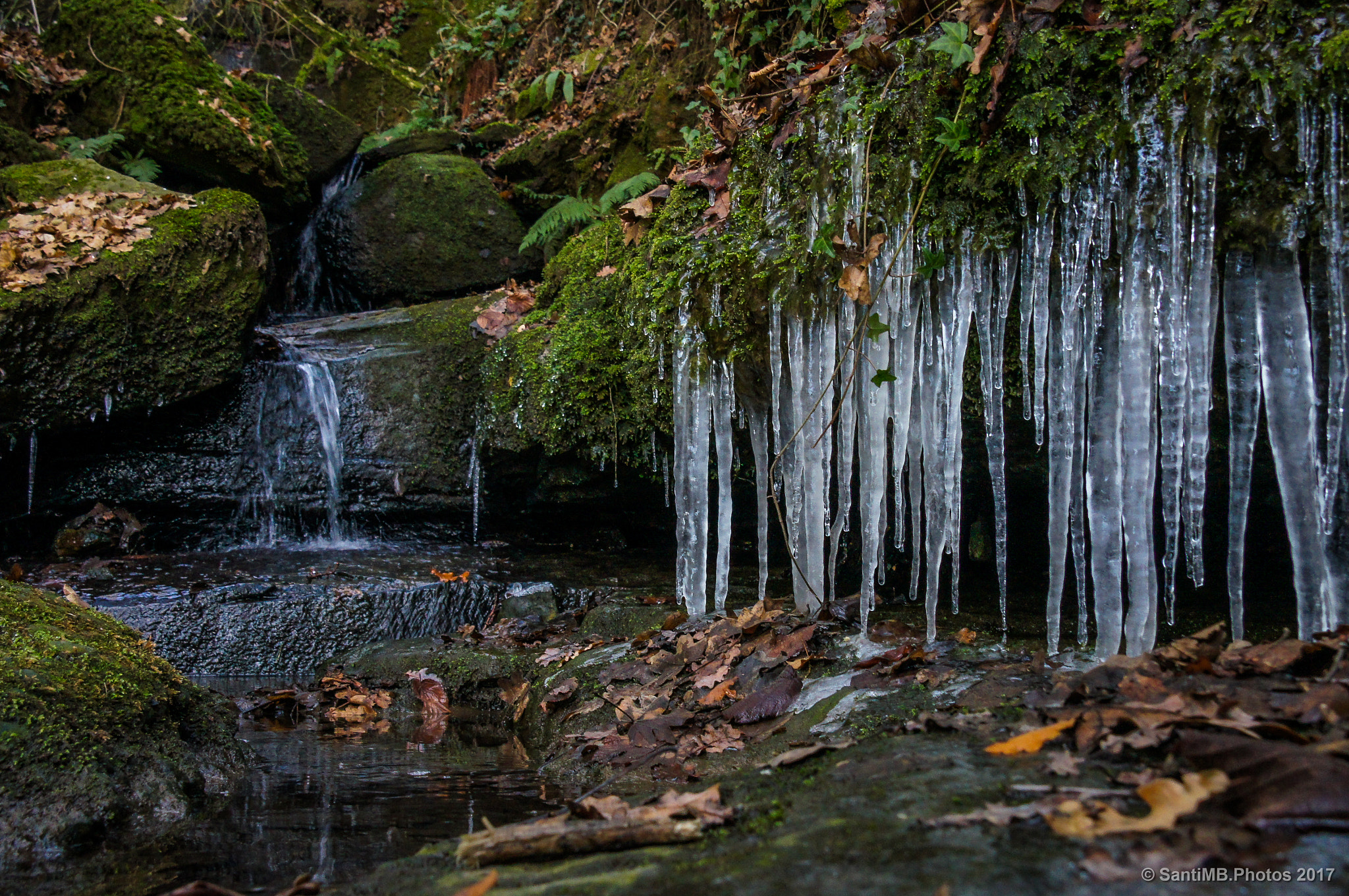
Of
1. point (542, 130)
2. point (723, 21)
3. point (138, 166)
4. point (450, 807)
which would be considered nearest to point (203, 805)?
point (450, 807)

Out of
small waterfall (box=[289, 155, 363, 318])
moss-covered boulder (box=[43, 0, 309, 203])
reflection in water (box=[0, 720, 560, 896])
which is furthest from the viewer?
small waterfall (box=[289, 155, 363, 318])

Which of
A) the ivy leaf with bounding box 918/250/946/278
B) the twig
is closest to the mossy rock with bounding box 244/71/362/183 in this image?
the twig

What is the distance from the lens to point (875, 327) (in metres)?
3.79

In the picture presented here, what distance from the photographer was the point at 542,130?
34.6ft

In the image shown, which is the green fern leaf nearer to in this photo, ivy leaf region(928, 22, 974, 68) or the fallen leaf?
ivy leaf region(928, 22, 974, 68)

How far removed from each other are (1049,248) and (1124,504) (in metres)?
1.14

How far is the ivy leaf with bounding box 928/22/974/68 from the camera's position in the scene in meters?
3.46

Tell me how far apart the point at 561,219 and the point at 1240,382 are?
7.10m

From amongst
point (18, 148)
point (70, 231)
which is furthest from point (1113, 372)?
point (18, 148)

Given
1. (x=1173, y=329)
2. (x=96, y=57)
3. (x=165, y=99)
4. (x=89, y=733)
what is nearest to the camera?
(x=89, y=733)

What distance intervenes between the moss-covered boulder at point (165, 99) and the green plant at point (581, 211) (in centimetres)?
352

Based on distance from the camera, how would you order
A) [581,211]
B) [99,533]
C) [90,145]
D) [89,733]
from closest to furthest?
[89,733]
[99,533]
[90,145]
[581,211]

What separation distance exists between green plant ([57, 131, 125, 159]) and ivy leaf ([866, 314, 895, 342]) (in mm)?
8843

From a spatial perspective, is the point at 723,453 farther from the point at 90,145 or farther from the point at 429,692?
the point at 90,145
